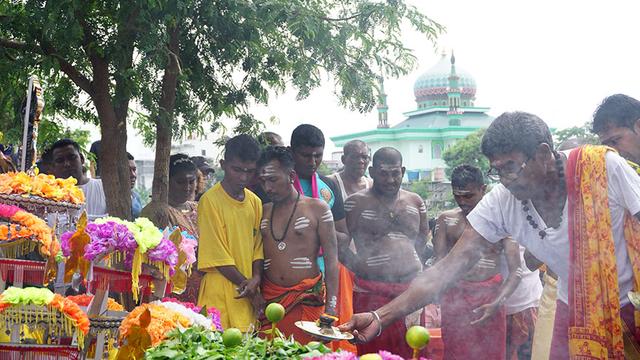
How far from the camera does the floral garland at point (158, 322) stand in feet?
11.4

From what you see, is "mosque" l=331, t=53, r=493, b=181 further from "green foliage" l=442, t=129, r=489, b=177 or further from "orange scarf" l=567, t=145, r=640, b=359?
"orange scarf" l=567, t=145, r=640, b=359

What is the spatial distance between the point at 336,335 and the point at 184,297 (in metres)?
2.99

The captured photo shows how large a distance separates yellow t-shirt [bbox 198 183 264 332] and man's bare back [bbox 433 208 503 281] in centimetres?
154

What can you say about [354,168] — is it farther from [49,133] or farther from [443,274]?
[49,133]

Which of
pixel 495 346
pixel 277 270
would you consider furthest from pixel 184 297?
pixel 495 346

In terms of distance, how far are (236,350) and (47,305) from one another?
1261 mm

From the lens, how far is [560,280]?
372 cm

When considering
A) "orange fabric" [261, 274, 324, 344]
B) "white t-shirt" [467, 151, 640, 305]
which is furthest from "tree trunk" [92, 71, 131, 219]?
"white t-shirt" [467, 151, 640, 305]

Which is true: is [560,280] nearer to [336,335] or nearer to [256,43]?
[336,335]

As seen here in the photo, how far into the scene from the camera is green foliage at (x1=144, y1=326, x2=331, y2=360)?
2.75 metres

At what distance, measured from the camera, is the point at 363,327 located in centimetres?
341

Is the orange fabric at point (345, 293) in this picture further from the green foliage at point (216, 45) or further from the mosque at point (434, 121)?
the mosque at point (434, 121)

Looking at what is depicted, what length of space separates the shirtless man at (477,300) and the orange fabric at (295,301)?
1061 millimetres

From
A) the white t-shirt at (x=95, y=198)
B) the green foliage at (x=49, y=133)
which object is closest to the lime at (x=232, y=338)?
the white t-shirt at (x=95, y=198)
